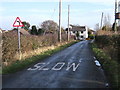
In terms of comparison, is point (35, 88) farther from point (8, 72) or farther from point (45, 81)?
point (8, 72)

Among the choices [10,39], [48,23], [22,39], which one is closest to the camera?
[10,39]

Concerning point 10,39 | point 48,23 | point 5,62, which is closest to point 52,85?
point 5,62

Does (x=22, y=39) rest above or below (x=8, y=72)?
above

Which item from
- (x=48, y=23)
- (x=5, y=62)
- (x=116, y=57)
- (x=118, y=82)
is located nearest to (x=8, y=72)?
(x=5, y=62)

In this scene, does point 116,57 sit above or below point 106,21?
below

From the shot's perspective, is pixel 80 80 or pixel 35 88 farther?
pixel 80 80

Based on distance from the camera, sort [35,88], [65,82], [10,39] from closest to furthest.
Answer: [35,88] → [65,82] → [10,39]

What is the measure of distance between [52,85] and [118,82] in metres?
2.46

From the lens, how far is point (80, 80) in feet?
Answer: 28.7

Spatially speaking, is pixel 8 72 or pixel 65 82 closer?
pixel 65 82

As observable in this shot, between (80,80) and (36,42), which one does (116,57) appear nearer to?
(80,80)

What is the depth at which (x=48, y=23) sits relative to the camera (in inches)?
3423

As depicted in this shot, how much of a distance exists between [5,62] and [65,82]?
617 centimetres

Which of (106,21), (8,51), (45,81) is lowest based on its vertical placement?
(45,81)
